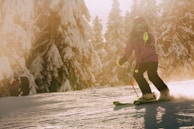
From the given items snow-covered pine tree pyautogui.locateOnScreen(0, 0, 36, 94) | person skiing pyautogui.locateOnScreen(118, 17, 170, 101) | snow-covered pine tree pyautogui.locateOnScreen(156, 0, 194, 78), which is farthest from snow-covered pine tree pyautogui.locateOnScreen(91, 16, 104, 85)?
person skiing pyautogui.locateOnScreen(118, 17, 170, 101)

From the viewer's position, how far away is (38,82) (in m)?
20.0

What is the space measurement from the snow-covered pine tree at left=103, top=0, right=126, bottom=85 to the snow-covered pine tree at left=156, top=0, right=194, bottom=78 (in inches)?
186

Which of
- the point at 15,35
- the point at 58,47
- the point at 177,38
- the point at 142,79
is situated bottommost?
the point at 142,79

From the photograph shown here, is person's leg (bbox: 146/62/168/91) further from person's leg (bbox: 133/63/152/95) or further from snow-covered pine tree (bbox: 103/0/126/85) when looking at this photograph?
snow-covered pine tree (bbox: 103/0/126/85)

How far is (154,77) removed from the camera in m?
6.39

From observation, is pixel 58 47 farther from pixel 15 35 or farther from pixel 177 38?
pixel 177 38

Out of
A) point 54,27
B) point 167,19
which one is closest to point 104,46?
point 167,19

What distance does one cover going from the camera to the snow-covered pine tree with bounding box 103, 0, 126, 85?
4103 cm

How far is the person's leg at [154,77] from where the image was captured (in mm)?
6313

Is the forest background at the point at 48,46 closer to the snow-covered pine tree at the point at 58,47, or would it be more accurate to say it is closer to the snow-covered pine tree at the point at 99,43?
the snow-covered pine tree at the point at 58,47

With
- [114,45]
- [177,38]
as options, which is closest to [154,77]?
[177,38]

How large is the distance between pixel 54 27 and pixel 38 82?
329 centimetres

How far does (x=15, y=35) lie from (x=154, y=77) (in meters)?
12.7

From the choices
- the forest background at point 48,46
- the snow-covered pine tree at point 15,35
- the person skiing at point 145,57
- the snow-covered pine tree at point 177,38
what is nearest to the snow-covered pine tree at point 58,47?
the forest background at point 48,46
